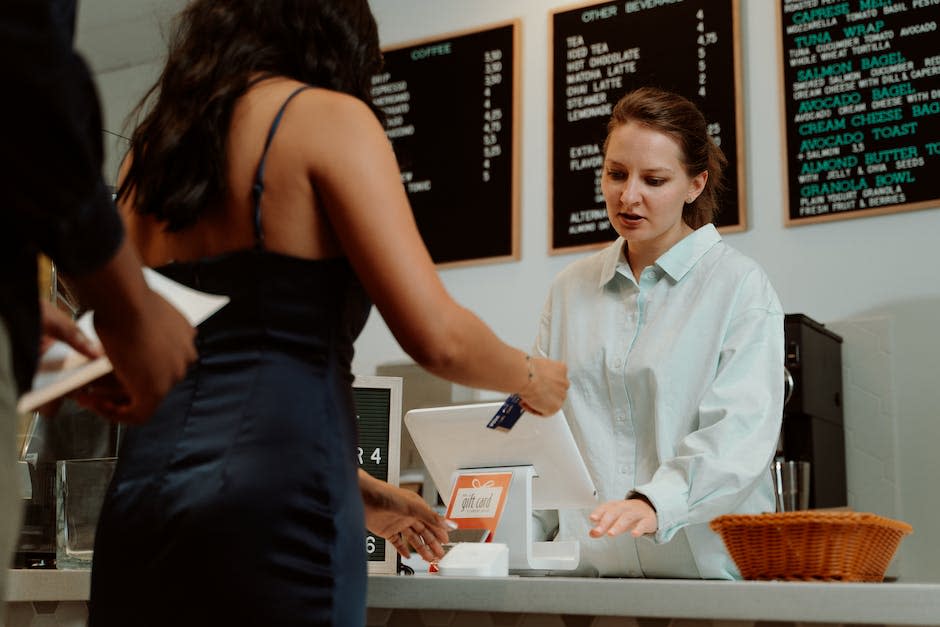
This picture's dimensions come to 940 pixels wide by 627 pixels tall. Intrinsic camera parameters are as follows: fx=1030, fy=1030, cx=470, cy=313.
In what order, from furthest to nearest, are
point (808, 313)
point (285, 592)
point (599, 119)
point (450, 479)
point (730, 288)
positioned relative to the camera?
A: 1. point (599, 119)
2. point (808, 313)
3. point (730, 288)
4. point (450, 479)
5. point (285, 592)

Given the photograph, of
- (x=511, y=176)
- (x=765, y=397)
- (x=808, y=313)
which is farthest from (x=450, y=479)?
(x=511, y=176)

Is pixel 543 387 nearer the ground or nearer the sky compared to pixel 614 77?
nearer the ground

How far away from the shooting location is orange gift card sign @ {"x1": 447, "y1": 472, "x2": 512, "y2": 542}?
182 cm

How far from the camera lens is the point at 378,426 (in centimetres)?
205

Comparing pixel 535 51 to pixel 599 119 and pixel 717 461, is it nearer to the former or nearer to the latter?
pixel 599 119

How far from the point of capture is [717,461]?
73.0 inches

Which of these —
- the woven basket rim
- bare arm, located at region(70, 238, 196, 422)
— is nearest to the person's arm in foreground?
bare arm, located at region(70, 238, 196, 422)

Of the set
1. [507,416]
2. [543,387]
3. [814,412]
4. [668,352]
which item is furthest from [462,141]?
[543,387]

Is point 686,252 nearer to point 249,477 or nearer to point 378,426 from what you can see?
point 378,426

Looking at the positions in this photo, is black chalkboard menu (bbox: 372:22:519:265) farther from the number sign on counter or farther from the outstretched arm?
the outstretched arm

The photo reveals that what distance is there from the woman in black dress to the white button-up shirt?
0.81 m

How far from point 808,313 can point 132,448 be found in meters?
2.52

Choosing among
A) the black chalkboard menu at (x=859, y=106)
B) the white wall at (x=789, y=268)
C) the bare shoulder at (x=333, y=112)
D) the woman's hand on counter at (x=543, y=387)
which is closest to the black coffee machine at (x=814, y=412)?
the white wall at (x=789, y=268)

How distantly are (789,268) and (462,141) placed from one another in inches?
54.5
